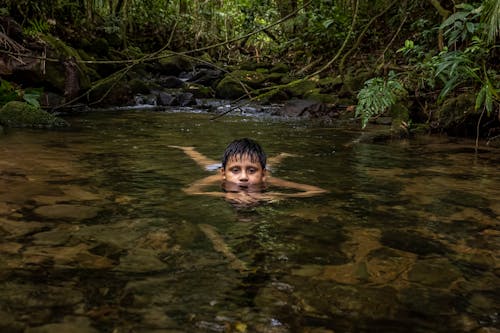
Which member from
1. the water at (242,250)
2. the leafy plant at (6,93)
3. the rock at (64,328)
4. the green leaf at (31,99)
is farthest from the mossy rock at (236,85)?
the rock at (64,328)

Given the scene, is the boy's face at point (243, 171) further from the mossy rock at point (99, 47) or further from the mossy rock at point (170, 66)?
the mossy rock at point (170, 66)

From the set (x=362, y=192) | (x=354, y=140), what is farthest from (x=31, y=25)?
(x=362, y=192)

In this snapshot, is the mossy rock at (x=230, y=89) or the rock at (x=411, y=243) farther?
the mossy rock at (x=230, y=89)

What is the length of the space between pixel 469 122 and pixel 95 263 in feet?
22.3

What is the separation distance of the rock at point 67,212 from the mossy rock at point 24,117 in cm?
507

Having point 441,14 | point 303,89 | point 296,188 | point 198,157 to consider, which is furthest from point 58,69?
point 296,188

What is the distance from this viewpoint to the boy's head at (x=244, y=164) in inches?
180

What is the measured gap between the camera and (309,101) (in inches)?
472

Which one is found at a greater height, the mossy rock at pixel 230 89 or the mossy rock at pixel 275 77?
the mossy rock at pixel 275 77

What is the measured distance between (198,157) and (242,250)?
342 cm

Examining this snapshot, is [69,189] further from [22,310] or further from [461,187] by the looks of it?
[461,187]

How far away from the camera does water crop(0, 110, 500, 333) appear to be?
210cm

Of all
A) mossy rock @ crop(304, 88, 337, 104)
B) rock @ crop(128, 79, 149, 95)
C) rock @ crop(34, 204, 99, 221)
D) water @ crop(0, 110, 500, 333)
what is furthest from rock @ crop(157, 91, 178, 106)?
rock @ crop(34, 204, 99, 221)

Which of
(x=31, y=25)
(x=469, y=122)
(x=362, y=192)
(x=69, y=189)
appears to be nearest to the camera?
(x=69, y=189)
